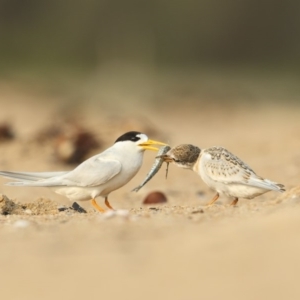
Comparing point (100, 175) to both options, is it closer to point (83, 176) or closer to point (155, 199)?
point (83, 176)

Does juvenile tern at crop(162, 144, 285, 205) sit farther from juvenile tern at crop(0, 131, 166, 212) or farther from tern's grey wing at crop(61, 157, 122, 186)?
tern's grey wing at crop(61, 157, 122, 186)

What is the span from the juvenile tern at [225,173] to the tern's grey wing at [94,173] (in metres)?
0.55

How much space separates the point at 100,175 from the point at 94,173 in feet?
0.25

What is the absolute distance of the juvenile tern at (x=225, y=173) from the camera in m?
7.52

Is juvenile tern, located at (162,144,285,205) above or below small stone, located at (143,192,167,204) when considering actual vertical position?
above

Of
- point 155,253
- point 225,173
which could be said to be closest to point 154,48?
point 225,173

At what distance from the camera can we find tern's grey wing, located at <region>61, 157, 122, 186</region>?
7.75 metres

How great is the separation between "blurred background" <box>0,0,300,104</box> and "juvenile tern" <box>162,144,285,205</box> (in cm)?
2335

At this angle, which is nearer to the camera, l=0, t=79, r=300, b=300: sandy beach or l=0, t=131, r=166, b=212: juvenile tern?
l=0, t=79, r=300, b=300: sandy beach

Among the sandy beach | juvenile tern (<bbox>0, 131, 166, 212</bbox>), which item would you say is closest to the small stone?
the sandy beach

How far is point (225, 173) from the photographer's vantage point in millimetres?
7582

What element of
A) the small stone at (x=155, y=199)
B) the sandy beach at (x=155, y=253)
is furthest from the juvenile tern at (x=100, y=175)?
the small stone at (x=155, y=199)

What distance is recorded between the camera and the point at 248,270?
16.0 feet

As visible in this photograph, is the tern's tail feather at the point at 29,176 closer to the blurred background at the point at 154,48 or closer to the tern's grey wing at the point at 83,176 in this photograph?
the tern's grey wing at the point at 83,176
